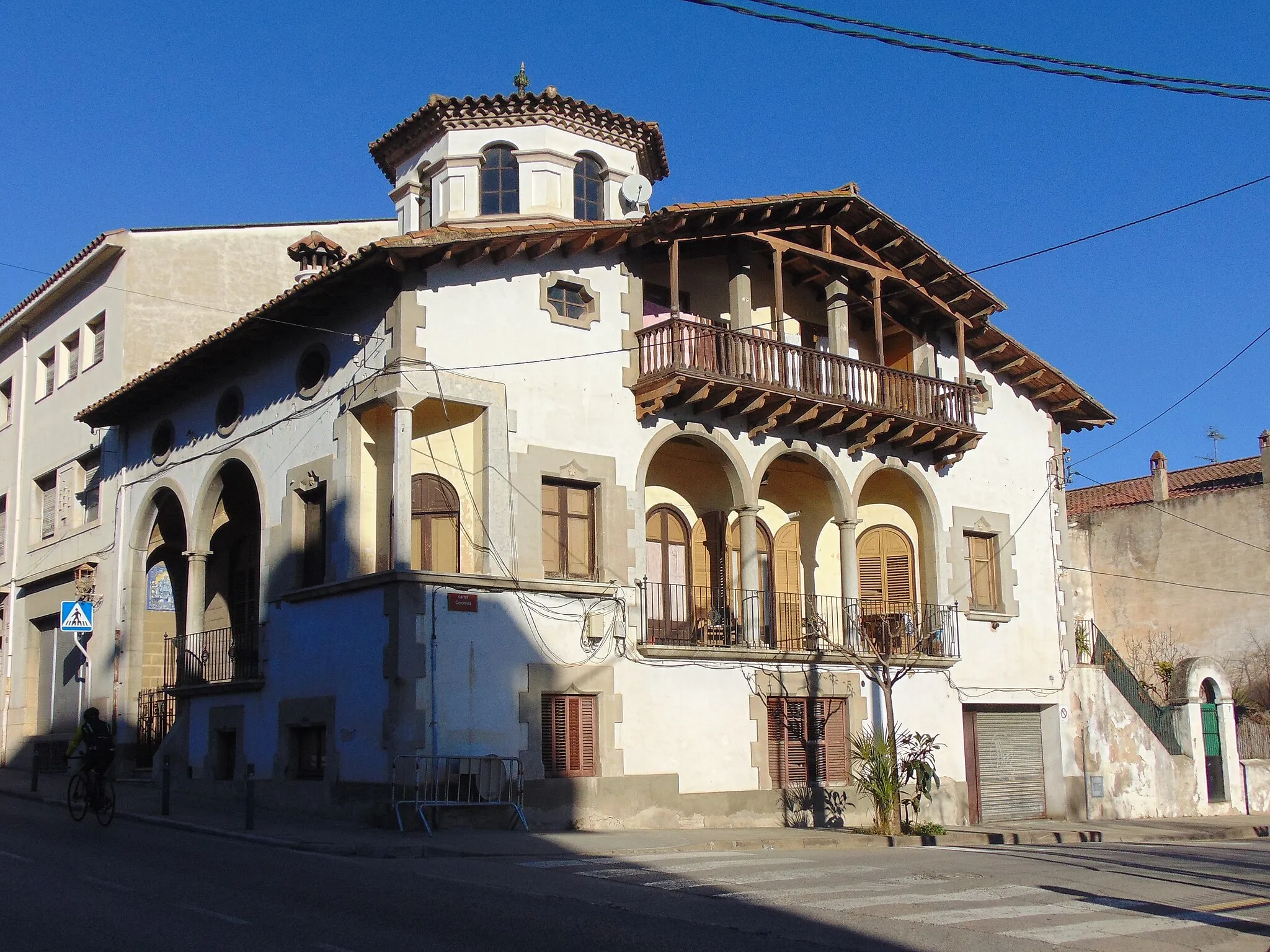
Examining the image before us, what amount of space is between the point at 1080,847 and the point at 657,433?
8.95m

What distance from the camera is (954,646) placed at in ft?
81.8

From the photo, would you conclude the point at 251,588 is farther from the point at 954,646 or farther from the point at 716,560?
the point at 954,646

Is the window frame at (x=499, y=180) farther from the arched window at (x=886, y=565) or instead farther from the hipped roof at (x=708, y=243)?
the arched window at (x=886, y=565)

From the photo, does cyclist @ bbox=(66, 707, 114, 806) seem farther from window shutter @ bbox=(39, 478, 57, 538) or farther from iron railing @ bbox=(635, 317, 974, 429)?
window shutter @ bbox=(39, 478, 57, 538)

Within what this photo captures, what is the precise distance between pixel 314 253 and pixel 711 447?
11.8 meters

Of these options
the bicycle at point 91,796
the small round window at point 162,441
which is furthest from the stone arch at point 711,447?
the small round window at point 162,441

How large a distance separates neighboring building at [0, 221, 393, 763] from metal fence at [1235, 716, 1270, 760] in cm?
2360

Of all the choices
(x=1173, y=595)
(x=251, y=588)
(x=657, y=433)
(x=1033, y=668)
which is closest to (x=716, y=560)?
(x=657, y=433)

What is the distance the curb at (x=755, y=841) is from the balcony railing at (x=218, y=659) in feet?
10.1

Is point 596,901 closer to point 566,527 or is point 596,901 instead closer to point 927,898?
point 927,898

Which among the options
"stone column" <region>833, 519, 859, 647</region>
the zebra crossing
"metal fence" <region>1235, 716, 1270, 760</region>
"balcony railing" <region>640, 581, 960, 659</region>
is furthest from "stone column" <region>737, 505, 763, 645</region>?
"metal fence" <region>1235, 716, 1270, 760</region>

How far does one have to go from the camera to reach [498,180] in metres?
24.7

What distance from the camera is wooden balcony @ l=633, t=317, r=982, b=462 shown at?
21.2 metres

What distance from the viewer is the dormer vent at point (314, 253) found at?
95.7ft
